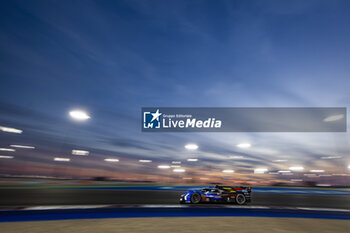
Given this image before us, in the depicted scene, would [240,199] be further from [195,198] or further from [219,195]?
[195,198]

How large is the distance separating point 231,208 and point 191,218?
2.75 meters

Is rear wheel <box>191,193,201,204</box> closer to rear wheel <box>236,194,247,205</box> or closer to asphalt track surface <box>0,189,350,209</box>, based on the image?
asphalt track surface <box>0,189,350,209</box>

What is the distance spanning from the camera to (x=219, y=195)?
10000mm
